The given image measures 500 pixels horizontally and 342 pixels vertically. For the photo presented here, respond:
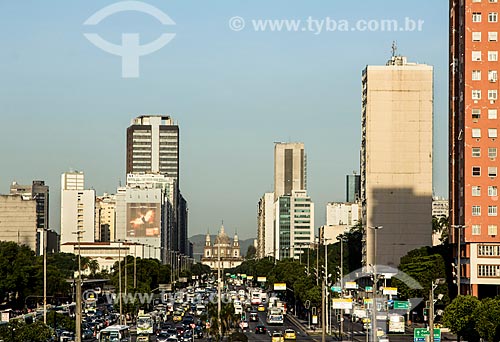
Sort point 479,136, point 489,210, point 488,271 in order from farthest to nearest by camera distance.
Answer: point 479,136 < point 489,210 < point 488,271

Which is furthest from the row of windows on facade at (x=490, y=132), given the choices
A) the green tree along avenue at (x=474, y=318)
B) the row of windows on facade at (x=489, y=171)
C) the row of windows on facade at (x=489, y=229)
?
the green tree along avenue at (x=474, y=318)

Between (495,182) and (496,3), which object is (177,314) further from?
(496,3)

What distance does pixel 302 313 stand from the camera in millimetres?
166125

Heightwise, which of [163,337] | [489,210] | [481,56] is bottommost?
[163,337]

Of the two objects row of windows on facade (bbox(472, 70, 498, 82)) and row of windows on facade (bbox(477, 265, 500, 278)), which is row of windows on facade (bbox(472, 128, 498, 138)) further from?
row of windows on facade (bbox(477, 265, 500, 278))

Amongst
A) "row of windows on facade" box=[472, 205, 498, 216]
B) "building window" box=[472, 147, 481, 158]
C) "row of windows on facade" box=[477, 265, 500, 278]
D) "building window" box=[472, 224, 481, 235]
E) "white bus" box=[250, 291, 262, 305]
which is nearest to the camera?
"row of windows on facade" box=[477, 265, 500, 278]

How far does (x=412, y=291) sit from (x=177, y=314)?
100 ft

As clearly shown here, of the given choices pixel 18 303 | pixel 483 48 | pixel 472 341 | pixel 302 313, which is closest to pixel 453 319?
pixel 472 341

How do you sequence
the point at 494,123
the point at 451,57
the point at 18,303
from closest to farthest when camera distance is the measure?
the point at 494,123
the point at 451,57
the point at 18,303

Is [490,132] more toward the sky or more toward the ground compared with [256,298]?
more toward the sky

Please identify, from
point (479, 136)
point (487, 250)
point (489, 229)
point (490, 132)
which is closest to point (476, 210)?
point (489, 229)

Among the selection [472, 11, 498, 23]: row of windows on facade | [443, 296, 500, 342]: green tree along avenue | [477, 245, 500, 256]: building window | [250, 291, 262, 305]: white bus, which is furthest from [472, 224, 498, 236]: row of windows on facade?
[250, 291, 262, 305]: white bus

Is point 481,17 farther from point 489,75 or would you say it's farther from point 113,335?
point 113,335

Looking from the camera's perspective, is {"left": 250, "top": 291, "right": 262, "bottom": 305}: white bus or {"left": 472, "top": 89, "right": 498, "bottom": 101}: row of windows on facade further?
{"left": 250, "top": 291, "right": 262, "bottom": 305}: white bus
